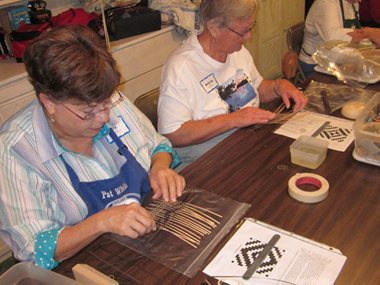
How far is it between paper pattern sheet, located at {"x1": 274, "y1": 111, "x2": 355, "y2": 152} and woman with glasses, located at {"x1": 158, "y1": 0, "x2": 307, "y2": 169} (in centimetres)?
10

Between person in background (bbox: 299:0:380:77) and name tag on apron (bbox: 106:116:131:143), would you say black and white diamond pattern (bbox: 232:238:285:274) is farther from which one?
person in background (bbox: 299:0:380:77)

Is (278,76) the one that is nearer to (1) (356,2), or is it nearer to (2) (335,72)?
(1) (356,2)

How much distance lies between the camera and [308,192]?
1222mm

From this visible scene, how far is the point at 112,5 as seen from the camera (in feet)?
9.82

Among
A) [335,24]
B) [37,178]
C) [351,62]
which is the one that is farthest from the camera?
[335,24]

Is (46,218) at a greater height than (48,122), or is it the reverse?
(48,122)

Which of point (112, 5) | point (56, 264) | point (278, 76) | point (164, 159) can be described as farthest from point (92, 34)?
point (278, 76)

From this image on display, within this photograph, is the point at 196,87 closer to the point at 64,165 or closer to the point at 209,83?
the point at 209,83

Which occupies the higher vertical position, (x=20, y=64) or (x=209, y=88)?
(x=20, y=64)

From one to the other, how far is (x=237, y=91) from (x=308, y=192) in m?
0.90

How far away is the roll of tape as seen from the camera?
3.96 ft

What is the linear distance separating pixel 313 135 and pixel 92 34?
3.35ft

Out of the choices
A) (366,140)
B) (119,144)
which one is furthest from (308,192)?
(119,144)

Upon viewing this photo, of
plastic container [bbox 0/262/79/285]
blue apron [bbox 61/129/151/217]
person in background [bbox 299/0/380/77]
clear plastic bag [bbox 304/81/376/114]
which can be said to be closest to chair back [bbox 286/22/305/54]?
person in background [bbox 299/0/380/77]
